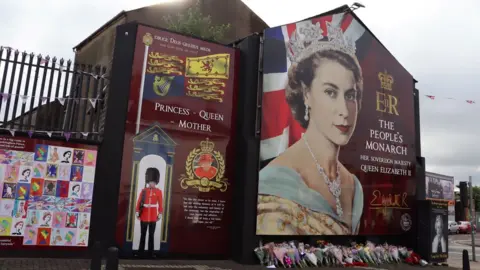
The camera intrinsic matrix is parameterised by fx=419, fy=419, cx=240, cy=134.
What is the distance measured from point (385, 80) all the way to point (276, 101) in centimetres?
572

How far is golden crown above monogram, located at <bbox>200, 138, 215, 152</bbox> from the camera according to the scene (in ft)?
40.1

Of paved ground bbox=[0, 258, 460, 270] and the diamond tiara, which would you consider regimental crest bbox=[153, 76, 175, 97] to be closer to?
the diamond tiara

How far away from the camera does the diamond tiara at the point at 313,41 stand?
1363 centimetres

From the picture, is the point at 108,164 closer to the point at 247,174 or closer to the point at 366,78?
the point at 247,174

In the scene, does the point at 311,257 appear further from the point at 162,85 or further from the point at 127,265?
the point at 162,85

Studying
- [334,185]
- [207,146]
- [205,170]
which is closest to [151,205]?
[205,170]

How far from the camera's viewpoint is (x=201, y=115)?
1229 centimetres

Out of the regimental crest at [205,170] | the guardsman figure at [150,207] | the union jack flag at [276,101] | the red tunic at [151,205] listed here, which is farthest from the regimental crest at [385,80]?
the red tunic at [151,205]

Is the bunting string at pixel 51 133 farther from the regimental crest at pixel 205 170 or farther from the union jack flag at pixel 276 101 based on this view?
the union jack flag at pixel 276 101

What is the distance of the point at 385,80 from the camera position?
642 inches

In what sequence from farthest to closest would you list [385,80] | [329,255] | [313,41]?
[385,80] < [313,41] < [329,255]

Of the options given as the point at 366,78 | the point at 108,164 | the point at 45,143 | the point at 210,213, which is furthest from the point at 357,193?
the point at 45,143

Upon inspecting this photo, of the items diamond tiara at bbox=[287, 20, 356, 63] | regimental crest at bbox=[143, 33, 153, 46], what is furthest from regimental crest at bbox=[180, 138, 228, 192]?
diamond tiara at bbox=[287, 20, 356, 63]

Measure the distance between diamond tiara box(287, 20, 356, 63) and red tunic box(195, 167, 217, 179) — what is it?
4.39 m
